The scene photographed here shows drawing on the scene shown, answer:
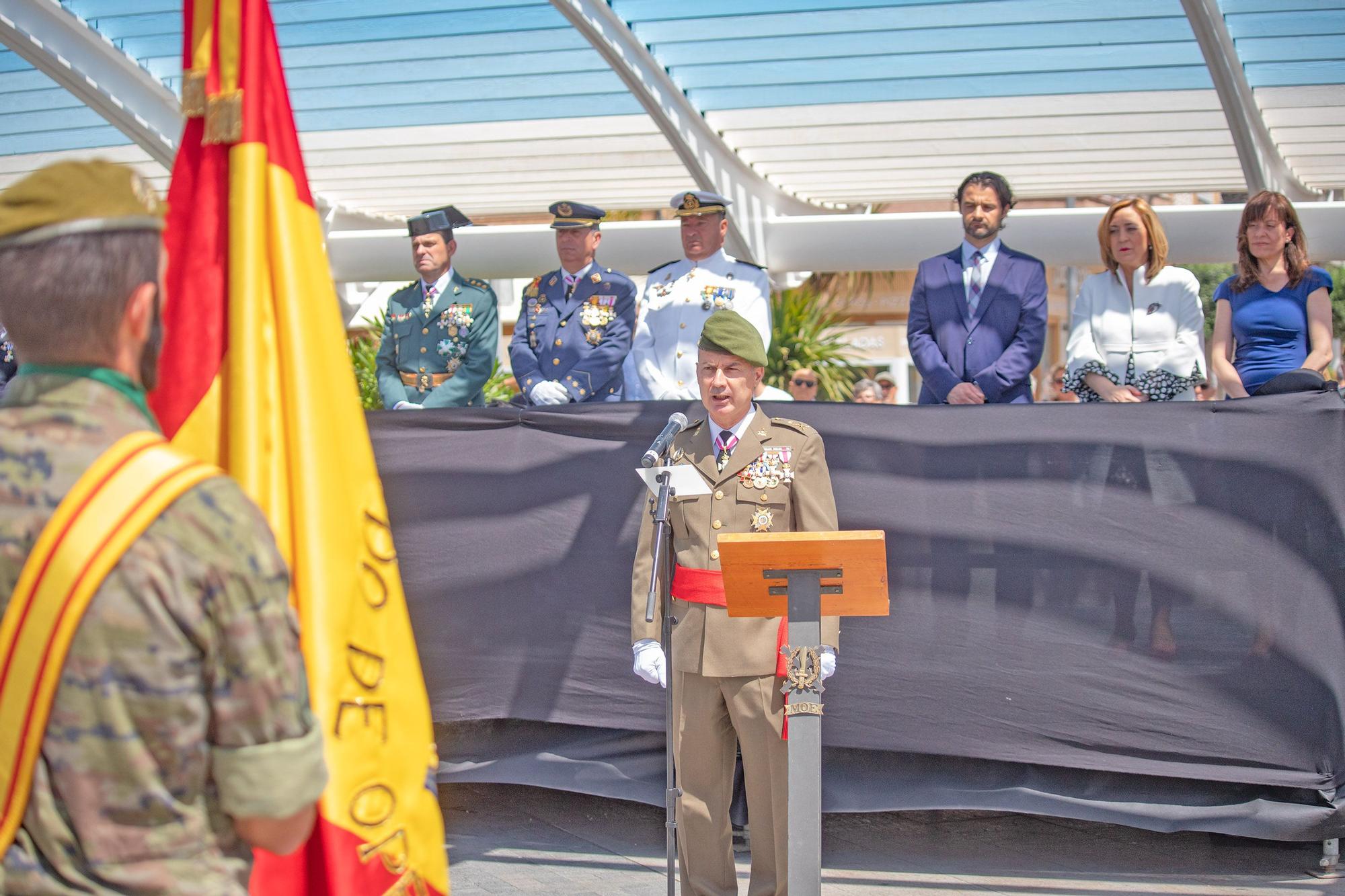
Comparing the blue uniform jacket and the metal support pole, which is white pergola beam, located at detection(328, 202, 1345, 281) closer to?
the blue uniform jacket

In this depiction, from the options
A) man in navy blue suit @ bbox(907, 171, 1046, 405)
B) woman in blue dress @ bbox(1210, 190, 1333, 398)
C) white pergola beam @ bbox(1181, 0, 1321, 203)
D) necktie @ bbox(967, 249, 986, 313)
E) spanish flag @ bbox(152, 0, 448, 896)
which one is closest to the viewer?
spanish flag @ bbox(152, 0, 448, 896)

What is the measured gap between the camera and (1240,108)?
8031 millimetres

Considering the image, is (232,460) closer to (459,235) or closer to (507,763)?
(507,763)

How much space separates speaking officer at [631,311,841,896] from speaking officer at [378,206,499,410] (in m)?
2.28

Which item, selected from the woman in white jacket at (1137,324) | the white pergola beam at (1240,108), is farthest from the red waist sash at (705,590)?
the white pergola beam at (1240,108)

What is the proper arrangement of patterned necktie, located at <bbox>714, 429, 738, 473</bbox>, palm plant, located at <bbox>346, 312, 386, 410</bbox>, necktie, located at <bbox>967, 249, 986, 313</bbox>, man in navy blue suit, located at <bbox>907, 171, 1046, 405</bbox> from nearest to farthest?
patterned necktie, located at <bbox>714, 429, 738, 473</bbox> < man in navy blue suit, located at <bbox>907, 171, 1046, 405</bbox> < necktie, located at <bbox>967, 249, 986, 313</bbox> < palm plant, located at <bbox>346, 312, 386, 410</bbox>

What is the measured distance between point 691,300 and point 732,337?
7.24ft

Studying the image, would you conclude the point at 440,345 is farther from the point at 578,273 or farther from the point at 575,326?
the point at 578,273

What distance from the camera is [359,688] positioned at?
2232mm

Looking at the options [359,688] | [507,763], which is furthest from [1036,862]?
[359,688]

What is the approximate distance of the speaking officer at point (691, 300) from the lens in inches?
242

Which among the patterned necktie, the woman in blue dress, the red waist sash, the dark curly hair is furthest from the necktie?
the red waist sash

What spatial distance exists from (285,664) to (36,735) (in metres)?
0.28

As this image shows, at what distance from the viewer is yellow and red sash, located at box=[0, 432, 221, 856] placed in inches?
60.1
